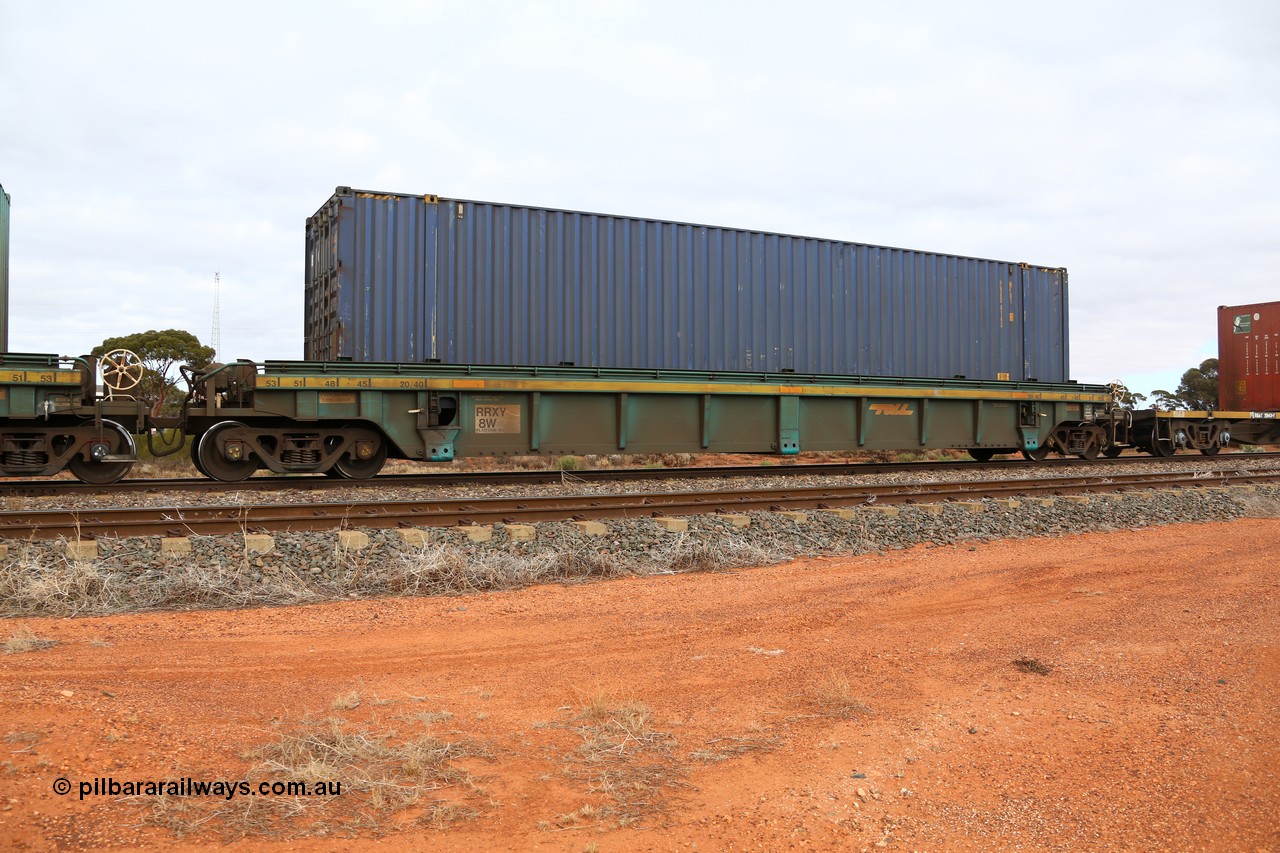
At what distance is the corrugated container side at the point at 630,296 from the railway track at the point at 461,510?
4195mm

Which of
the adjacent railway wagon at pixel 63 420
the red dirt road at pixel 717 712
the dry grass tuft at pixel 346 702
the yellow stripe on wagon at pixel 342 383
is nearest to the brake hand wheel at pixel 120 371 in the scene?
the adjacent railway wagon at pixel 63 420

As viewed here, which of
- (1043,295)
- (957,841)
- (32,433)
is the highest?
(1043,295)

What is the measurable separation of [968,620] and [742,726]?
106 inches

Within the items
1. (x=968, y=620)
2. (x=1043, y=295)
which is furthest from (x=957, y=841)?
(x=1043, y=295)

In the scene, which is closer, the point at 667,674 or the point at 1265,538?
the point at 667,674

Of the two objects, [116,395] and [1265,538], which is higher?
[116,395]

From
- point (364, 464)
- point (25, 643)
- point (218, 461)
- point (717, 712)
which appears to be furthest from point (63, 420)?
point (717, 712)

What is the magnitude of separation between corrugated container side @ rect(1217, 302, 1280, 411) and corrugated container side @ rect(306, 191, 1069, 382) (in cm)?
1134

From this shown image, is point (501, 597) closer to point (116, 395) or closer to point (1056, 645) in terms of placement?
point (1056, 645)

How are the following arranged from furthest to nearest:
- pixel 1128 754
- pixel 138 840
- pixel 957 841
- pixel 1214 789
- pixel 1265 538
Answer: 1. pixel 1265 538
2. pixel 1128 754
3. pixel 1214 789
4. pixel 957 841
5. pixel 138 840

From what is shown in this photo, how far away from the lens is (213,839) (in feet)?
9.00

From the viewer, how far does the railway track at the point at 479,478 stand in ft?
32.9

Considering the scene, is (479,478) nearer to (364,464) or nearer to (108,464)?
(364,464)

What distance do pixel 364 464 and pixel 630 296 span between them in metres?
4.92
